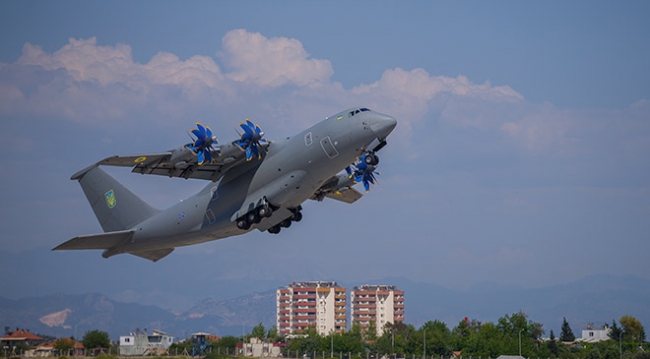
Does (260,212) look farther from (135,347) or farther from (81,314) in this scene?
(81,314)

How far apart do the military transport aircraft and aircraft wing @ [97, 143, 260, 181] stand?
4 centimetres

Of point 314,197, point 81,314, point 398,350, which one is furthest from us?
point 81,314

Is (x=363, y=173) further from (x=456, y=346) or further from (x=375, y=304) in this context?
(x=375, y=304)

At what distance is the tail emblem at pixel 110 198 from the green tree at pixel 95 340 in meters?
18.4

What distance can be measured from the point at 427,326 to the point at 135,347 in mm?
36571

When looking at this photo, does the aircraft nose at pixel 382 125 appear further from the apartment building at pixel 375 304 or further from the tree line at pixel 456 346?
the apartment building at pixel 375 304

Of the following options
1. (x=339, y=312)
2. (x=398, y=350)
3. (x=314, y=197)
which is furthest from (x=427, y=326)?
Answer: (x=339, y=312)

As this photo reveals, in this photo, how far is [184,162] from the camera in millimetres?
36562

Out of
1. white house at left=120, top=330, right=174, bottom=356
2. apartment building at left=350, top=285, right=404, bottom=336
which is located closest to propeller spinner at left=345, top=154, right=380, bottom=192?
white house at left=120, top=330, right=174, bottom=356

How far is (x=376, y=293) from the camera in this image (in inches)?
6594

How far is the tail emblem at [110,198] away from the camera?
1719 inches

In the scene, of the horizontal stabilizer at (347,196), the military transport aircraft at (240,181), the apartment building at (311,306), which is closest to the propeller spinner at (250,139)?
the military transport aircraft at (240,181)

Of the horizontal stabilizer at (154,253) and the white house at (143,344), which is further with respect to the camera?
the white house at (143,344)

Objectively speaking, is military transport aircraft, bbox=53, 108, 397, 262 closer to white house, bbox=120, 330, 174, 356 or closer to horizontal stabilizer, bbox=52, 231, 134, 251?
horizontal stabilizer, bbox=52, 231, 134, 251
